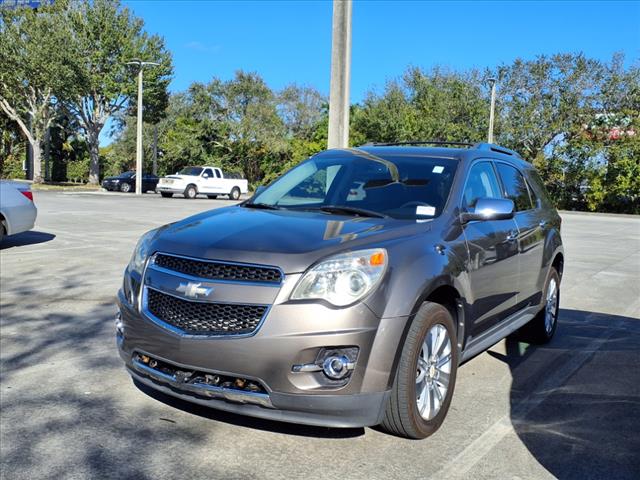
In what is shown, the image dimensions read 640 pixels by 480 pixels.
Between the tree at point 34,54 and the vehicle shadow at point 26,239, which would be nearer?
the vehicle shadow at point 26,239

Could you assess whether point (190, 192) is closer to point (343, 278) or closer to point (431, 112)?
point (431, 112)

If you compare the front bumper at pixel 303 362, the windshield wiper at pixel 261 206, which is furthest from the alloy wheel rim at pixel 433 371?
the windshield wiper at pixel 261 206

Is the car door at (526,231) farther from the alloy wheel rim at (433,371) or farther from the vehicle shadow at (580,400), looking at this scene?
the alloy wheel rim at (433,371)

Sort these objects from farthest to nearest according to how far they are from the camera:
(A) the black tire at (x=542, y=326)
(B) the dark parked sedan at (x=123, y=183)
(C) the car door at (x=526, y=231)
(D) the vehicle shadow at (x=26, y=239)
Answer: (B) the dark parked sedan at (x=123, y=183) < (D) the vehicle shadow at (x=26, y=239) < (A) the black tire at (x=542, y=326) < (C) the car door at (x=526, y=231)

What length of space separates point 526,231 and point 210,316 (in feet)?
9.93

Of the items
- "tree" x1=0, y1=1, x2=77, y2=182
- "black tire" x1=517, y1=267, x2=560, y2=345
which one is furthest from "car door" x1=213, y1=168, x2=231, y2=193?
"black tire" x1=517, y1=267, x2=560, y2=345

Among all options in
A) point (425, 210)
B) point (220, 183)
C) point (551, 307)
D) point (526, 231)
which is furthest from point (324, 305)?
point (220, 183)

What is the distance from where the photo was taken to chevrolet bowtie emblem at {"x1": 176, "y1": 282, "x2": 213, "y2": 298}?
10.4ft

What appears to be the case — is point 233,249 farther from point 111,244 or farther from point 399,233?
point 111,244

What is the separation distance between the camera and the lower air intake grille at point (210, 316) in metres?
3.09

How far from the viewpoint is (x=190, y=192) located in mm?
33344

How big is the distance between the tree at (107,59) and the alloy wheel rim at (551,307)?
36.7 m

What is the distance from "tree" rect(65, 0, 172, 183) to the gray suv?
123 ft

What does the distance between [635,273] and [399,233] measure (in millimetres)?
8834
